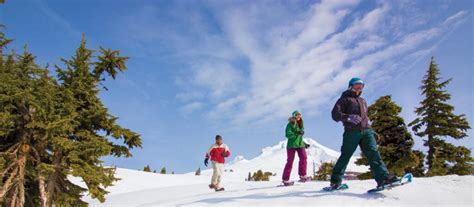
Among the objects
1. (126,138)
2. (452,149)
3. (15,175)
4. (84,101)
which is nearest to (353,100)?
(126,138)

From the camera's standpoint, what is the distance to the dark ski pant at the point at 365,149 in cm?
737

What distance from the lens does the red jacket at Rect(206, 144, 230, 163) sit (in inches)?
484

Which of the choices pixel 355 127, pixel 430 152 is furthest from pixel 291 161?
pixel 430 152

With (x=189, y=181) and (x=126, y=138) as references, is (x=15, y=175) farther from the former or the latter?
(x=189, y=181)

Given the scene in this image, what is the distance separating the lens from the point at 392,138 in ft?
80.0

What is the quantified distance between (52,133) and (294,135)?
23.6ft

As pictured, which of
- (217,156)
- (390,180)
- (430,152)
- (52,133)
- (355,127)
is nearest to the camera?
(390,180)

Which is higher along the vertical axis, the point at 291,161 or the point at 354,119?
the point at 354,119

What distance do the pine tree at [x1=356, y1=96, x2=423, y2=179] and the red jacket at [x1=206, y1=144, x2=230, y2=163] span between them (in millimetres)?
14468

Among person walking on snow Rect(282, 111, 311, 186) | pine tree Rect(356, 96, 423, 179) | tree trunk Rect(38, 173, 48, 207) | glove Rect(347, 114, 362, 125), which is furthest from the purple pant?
pine tree Rect(356, 96, 423, 179)

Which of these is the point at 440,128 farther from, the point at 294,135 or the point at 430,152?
the point at 294,135

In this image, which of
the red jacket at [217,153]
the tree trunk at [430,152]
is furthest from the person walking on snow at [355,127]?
the tree trunk at [430,152]

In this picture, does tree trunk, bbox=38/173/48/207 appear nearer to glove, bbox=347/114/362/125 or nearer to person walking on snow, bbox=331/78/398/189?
person walking on snow, bbox=331/78/398/189

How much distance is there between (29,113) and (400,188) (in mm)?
10295
